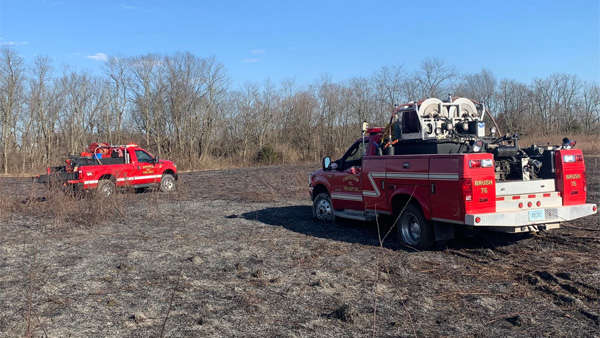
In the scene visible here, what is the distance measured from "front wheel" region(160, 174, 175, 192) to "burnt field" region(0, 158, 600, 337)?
866cm

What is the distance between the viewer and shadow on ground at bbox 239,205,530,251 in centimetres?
875

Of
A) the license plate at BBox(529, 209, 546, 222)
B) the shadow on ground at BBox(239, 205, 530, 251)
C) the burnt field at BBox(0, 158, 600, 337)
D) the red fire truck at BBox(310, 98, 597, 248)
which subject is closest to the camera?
the burnt field at BBox(0, 158, 600, 337)

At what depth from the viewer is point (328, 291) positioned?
624 centimetres

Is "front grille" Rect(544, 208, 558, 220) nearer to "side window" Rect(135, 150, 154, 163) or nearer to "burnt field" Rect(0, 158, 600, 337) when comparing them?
"burnt field" Rect(0, 158, 600, 337)

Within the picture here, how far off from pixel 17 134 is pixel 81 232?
38562 mm

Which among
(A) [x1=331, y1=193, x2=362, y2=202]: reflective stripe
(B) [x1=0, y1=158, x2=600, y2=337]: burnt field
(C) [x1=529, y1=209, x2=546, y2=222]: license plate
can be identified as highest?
(A) [x1=331, y1=193, x2=362, y2=202]: reflective stripe

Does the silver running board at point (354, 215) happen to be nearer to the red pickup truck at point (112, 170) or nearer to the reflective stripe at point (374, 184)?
the reflective stripe at point (374, 184)

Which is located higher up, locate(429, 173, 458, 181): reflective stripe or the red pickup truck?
the red pickup truck

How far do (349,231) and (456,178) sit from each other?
3645 millimetres

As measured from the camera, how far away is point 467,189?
284 inches

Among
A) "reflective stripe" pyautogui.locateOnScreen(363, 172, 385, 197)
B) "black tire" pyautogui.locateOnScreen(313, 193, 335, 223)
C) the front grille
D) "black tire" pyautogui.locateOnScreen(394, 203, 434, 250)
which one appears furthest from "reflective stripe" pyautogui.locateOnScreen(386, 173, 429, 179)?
"black tire" pyautogui.locateOnScreen(313, 193, 335, 223)

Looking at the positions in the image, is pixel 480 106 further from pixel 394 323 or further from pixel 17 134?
pixel 17 134

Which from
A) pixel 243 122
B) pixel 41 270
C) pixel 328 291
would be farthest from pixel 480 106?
pixel 243 122

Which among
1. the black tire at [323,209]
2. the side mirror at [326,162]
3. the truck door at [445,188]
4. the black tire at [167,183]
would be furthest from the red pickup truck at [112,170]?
the truck door at [445,188]
